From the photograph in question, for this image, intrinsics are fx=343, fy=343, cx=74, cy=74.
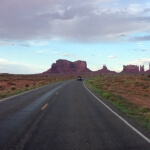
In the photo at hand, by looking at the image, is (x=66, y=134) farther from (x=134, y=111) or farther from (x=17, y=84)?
(x=17, y=84)

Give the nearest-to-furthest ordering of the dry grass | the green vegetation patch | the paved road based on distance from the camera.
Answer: the paved road, the green vegetation patch, the dry grass

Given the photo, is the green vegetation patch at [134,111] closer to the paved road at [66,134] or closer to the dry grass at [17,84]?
the paved road at [66,134]

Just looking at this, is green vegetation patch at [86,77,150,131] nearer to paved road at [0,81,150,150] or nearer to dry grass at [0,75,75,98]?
paved road at [0,81,150,150]

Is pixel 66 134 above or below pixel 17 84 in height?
below

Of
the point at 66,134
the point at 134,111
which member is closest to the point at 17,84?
the point at 134,111

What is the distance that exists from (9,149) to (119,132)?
12.7ft

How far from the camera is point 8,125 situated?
11.4 metres

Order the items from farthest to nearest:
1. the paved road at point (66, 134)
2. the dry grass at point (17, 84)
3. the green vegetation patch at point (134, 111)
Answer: the dry grass at point (17, 84) < the green vegetation patch at point (134, 111) < the paved road at point (66, 134)

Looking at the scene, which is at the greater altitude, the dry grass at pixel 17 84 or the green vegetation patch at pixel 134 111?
the dry grass at pixel 17 84

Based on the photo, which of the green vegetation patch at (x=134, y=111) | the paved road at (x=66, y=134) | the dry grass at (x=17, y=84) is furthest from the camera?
the dry grass at (x=17, y=84)

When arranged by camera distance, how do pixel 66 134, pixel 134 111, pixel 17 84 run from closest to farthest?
1. pixel 66 134
2. pixel 134 111
3. pixel 17 84

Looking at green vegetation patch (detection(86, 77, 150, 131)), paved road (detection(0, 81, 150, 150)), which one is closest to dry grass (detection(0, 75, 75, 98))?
green vegetation patch (detection(86, 77, 150, 131))

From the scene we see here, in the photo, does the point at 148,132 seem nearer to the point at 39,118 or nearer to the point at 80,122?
the point at 80,122

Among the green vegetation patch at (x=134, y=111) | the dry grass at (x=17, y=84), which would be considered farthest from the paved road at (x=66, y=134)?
the dry grass at (x=17, y=84)
